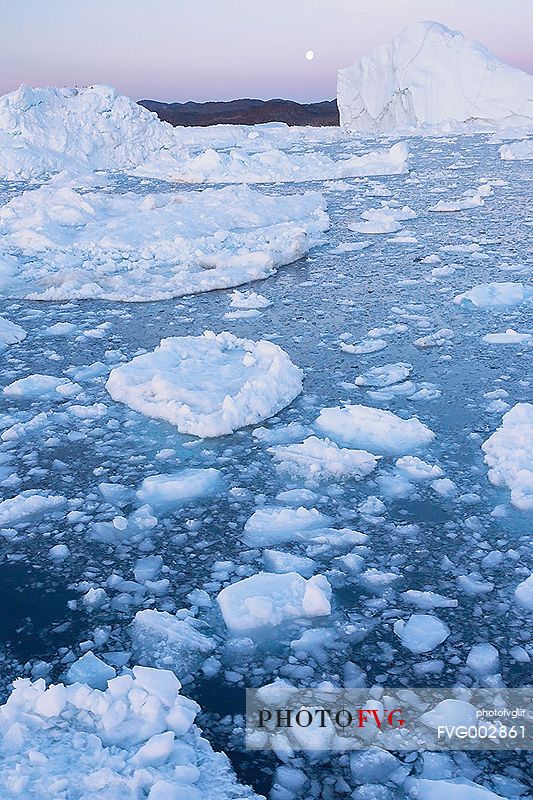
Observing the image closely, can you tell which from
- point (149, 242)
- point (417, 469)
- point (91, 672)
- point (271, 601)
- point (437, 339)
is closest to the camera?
point (91, 672)

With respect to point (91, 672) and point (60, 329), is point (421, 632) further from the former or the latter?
point (60, 329)

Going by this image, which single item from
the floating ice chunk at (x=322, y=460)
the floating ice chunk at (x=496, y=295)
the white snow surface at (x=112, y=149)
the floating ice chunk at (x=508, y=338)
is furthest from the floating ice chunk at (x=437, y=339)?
the white snow surface at (x=112, y=149)

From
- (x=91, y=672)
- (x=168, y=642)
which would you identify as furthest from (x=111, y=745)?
(x=168, y=642)

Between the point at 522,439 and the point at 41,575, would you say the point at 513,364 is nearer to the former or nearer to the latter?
the point at 522,439

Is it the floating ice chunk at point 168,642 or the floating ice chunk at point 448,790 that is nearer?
the floating ice chunk at point 448,790

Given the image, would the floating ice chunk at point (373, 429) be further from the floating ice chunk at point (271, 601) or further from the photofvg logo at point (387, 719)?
the photofvg logo at point (387, 719)
